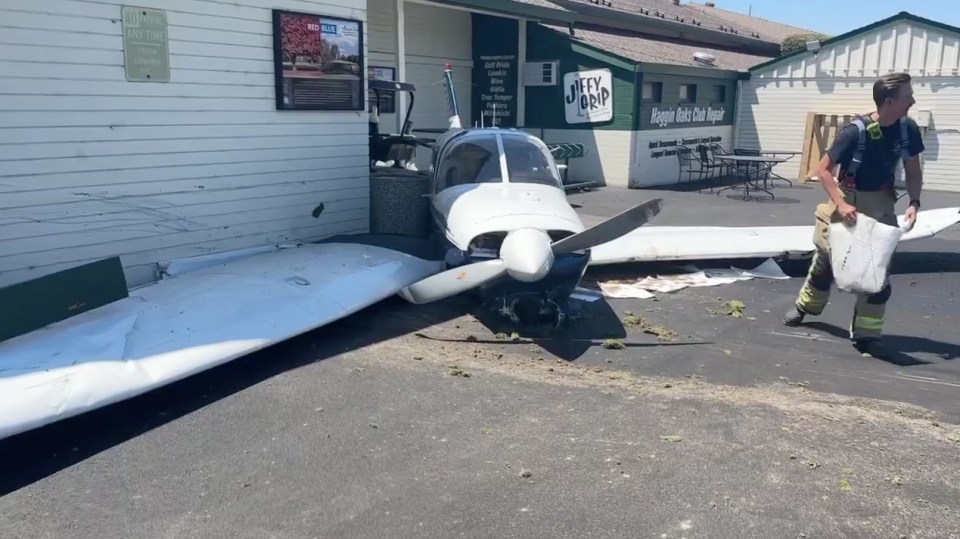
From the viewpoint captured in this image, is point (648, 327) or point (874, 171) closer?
point (874, 171)

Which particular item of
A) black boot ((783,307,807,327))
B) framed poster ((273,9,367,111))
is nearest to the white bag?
black boot ((783,307,807,327))

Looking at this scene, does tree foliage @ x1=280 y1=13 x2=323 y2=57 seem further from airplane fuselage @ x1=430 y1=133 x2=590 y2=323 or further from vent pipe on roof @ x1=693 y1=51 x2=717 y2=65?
vent pipe on roof @ x1=693 y1=51 x2=717 y2=65

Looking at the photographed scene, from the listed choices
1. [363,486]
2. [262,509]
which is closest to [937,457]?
[363,486]

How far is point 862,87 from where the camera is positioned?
64.6 feet

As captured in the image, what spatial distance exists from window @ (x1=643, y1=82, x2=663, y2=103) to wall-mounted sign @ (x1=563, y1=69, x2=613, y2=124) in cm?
95

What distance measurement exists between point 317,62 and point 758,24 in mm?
33718

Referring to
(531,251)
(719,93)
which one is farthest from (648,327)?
(719,93)

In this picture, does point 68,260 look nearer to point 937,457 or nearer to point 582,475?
point 582,475

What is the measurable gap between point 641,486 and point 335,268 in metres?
4.14

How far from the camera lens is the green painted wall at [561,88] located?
17797mm

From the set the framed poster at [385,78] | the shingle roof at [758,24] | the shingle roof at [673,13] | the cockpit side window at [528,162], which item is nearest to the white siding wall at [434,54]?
the framed poster at [385,78]

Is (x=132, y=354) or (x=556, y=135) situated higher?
(x=556, y=135)

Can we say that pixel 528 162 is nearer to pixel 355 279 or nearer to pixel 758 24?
pixel 355 279

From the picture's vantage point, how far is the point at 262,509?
3848 millimetres
